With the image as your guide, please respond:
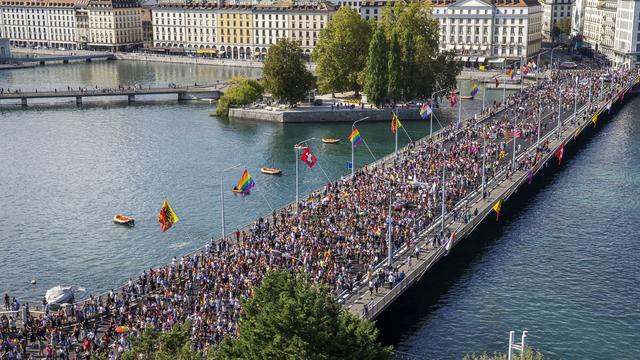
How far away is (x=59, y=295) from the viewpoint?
57.7 m

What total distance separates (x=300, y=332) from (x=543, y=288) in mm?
32571

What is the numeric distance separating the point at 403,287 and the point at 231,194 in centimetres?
3448

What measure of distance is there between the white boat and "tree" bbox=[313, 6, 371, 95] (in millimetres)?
85852

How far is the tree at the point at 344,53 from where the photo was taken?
138500 millimetres

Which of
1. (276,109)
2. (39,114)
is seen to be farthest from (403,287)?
(39,114)

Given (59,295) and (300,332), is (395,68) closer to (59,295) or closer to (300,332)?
(59,295)

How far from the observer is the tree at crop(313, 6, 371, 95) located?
13850 centimetres

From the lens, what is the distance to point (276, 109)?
452ft

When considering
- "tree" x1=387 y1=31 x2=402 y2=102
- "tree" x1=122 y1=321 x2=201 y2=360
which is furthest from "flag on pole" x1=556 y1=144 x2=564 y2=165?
"tree" x1=122 y1=321 x2=201 y2=360

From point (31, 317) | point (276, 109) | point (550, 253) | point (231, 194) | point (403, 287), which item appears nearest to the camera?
point (31, 317)

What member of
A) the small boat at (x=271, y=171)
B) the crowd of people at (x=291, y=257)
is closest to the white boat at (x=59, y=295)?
the crowd of people at (x=291, y=257)

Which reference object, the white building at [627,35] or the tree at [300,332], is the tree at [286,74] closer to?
the white building at [627,35]

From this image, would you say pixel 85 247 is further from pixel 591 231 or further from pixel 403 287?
pixel 591 231

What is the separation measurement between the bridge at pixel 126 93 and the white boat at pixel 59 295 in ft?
331
